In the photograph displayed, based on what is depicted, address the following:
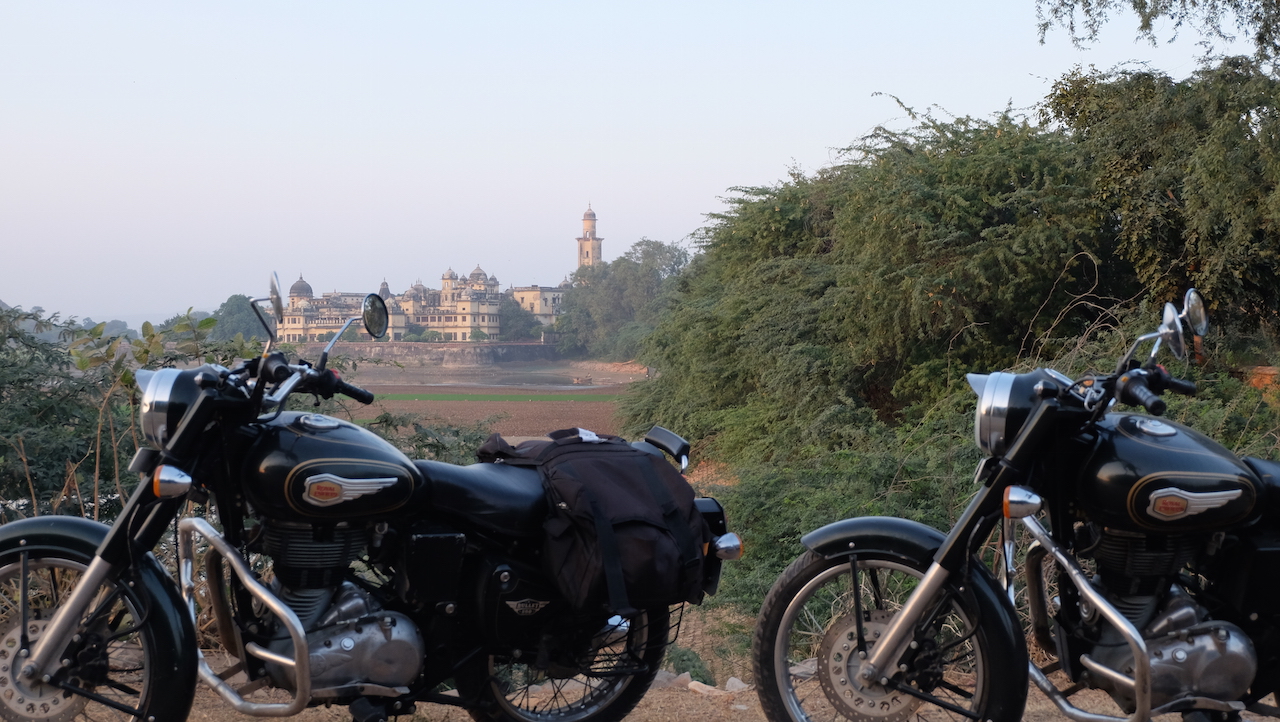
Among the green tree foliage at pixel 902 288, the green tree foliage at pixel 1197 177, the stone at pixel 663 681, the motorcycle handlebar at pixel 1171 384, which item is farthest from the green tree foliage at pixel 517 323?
the motorcycle handlebar at pixel 1171 384

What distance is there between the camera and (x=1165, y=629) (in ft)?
9.08

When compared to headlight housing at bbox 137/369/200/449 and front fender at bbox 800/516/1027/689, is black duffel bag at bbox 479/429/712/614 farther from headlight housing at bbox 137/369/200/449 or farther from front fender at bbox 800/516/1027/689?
headlight housing at bbox 137/369/200/449

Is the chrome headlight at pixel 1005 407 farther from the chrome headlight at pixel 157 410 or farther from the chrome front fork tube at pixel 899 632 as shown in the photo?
the chrome headlight at pixel 157 410

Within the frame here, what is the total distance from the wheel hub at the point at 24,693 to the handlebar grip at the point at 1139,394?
2.73 m

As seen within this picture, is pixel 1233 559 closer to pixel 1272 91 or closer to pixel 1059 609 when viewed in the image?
pixel 1059 609

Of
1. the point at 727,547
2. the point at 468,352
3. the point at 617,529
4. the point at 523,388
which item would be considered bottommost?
the point at 523,388

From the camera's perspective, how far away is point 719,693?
397cm

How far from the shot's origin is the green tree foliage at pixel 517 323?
3666 inches

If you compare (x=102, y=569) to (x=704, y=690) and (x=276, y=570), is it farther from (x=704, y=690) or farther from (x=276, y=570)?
(x=704, y=690)

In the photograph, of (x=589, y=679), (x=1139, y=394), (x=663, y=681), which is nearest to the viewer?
(x=1139, y=394)

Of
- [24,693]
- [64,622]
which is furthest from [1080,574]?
[24,693]

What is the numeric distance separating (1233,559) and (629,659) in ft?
5.39

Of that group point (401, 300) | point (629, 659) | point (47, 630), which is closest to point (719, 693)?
point (629, 659)

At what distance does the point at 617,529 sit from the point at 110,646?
1.33 metres
